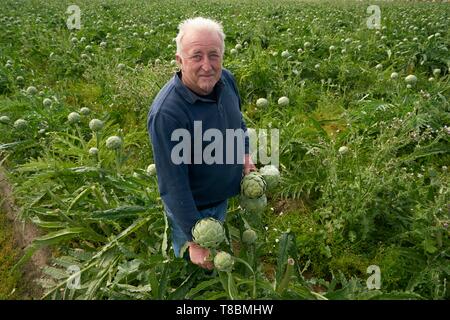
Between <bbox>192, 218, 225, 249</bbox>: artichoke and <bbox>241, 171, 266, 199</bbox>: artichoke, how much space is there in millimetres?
410

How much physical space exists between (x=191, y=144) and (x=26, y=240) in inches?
95.5

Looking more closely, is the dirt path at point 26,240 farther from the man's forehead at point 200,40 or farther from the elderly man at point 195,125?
the man's forehead at point 200,40

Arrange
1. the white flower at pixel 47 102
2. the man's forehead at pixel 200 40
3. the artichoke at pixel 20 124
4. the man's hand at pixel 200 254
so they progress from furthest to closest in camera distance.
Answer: the white flower at pixel 47 102
the artichoke at pixel 20 124
the man's hand at pixel 200 254
the man's forehead at pixel 200 40

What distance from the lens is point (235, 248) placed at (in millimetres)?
3676

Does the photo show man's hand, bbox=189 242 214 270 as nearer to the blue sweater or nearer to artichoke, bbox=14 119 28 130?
the blue sweater

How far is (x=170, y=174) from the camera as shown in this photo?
2396mm

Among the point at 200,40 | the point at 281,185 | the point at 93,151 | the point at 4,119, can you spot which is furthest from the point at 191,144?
the point at 4,119

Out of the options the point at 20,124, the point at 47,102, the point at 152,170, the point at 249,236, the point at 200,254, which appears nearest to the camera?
the point at 200,254

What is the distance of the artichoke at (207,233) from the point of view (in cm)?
239

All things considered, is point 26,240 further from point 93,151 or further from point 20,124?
point 20,124

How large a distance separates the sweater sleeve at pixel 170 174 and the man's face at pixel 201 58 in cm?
29

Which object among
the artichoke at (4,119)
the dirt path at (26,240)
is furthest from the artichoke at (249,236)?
the artichoke at (4,119)

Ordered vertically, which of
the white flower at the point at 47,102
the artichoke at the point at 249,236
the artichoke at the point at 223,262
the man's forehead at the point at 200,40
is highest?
the man's forehead at the point at 200,40

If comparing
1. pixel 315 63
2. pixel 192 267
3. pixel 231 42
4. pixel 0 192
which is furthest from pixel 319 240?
pixel 231 42
